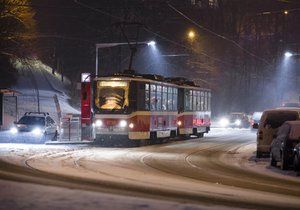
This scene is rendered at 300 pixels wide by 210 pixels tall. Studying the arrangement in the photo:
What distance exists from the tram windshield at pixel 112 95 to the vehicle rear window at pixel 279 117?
9462 millimetres

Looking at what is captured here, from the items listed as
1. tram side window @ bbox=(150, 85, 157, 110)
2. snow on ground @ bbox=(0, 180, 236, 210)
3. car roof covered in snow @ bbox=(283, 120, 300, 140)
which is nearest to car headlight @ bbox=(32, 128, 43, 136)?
tram side window @ bbox=(150, 85, 157, 110)

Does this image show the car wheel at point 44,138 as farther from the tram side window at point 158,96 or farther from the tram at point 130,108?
the tram side window at point 158,96

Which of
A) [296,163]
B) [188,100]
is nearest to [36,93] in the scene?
[188,100]

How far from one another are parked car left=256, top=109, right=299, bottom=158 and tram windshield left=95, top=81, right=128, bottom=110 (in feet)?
30.5

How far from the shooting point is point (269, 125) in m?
25.4

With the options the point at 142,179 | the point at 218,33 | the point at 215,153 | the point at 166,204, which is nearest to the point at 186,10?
the point at 218,33

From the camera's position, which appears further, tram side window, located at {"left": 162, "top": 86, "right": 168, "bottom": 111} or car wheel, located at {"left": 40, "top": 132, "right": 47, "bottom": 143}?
tram side window, located at {"left": 162, "top": 86, "right": 168, "bottom": 111}

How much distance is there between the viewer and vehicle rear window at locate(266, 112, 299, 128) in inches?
1004

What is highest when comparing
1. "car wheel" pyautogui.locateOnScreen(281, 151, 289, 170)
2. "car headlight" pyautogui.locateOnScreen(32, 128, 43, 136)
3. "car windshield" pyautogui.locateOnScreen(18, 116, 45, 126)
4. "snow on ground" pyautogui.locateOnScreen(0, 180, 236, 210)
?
"car windshield" pyautogui.locateOnScreen(18, 116, 45, 126)

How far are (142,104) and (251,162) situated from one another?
10.6m

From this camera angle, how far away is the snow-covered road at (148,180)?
12.6 m

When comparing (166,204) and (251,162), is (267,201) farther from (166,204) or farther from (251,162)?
(251,162)

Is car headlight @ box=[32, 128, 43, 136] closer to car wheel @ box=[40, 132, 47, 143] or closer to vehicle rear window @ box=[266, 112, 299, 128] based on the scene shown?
car wheel @ box=[40, 132, 47, 143]

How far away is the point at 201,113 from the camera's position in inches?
1799
